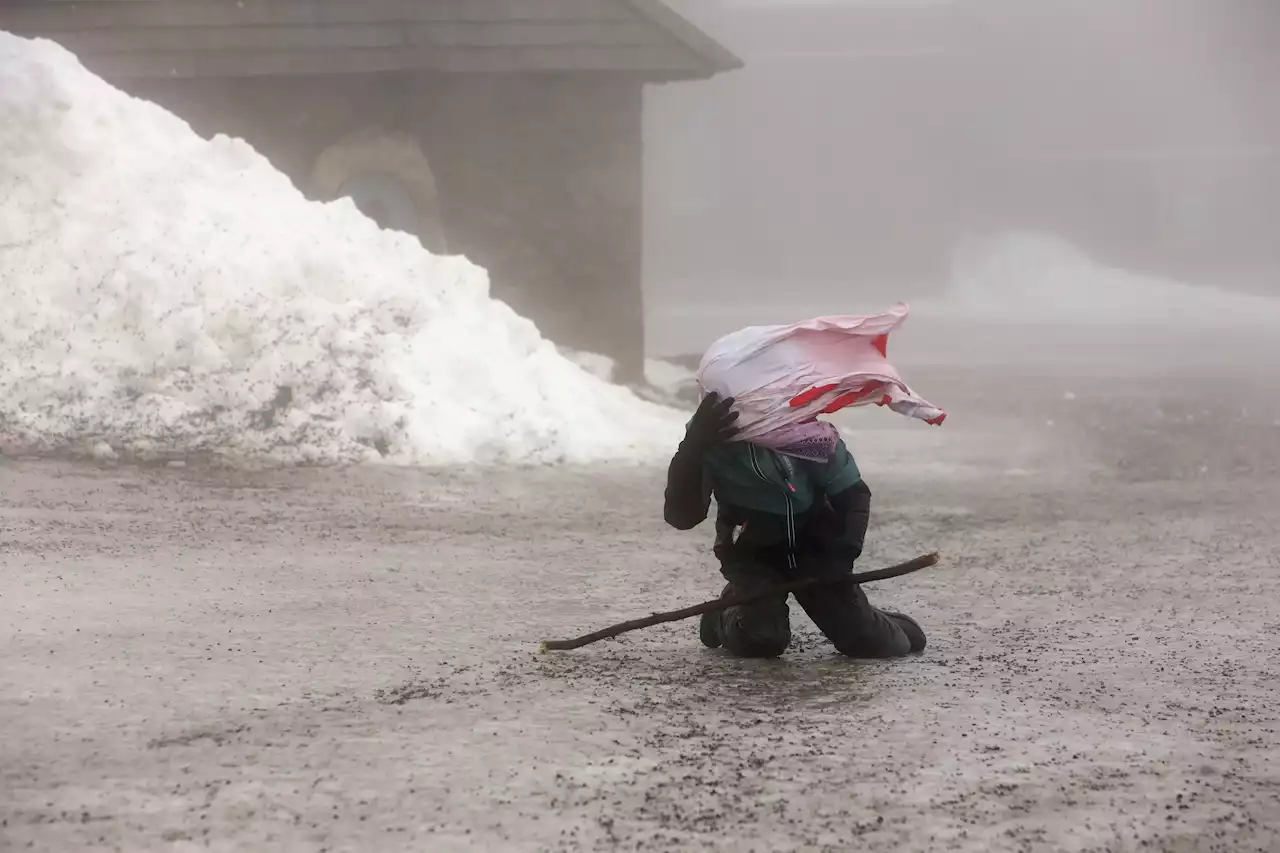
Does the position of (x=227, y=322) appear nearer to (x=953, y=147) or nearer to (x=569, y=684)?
(x=569, y=684)

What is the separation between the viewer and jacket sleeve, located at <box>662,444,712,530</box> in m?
2.37

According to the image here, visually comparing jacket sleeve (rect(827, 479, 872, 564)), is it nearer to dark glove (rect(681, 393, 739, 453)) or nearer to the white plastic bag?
the white plastic bag

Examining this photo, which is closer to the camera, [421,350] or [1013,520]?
[1013,520]

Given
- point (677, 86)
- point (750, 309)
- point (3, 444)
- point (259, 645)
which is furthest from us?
point (677, 86)

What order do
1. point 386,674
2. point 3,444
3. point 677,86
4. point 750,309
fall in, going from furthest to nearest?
point 677,86 < point 750,309 < point 3,444 < point 386,674

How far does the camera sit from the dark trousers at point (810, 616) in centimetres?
247

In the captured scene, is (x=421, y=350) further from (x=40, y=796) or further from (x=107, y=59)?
(x=107, y=59)

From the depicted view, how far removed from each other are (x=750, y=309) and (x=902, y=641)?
43.2 ft

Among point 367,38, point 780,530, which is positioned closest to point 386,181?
point 367,38

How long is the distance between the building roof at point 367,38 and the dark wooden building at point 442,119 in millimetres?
10

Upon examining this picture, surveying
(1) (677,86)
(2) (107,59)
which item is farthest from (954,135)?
(2) (107,59)

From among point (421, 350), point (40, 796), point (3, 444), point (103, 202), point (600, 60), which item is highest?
point (600, 60)

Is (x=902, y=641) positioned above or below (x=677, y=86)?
below

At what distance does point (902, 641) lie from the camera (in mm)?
2572
